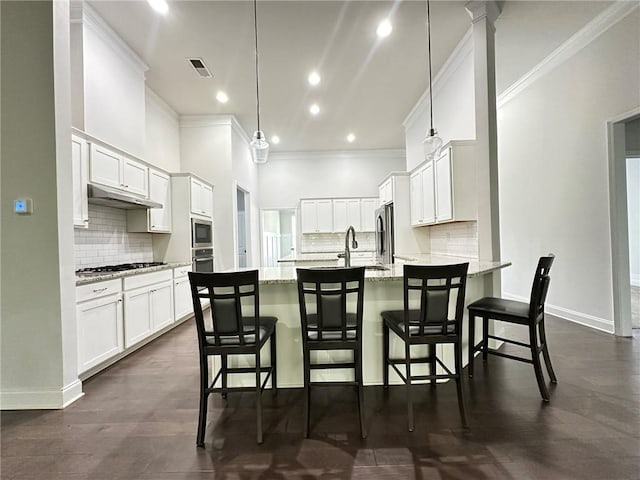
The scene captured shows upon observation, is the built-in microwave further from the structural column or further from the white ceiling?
the structural column

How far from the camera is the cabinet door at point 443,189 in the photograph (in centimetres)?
406

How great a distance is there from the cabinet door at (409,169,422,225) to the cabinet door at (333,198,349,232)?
119 inches

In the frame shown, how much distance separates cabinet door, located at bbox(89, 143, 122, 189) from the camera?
10.9 ft

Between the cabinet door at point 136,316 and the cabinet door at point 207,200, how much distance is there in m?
2.31

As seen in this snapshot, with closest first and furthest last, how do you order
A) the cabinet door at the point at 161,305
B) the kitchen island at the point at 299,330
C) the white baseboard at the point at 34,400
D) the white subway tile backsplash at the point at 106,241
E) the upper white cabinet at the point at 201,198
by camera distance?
the white baseboard at the point at 34,400 < the kitchen island at the point at 299,330 < the white subway tile backsplash at the point at 106,241 < the cabinet door at the point at 161,305 < the upper white cabinet at the point at 201,198

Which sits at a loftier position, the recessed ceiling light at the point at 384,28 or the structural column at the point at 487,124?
the recessed ceiling light at the point at 384,28

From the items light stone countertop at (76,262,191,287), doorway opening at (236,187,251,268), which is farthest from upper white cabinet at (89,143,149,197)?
doorway opening at (236,187,251,268)

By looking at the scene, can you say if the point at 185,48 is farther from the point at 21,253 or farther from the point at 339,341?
the point at 339,341

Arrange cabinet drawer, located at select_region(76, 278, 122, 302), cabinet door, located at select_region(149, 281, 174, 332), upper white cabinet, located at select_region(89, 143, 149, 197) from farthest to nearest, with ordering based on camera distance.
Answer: cabinet door, located at select_region(149, 281, 174, 332), upper white cabinet, located at select_region(89, 143, 149, 197), cabinet drawer, located at select_region(76, 278, 122, 302)

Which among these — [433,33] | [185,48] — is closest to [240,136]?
[185,48]

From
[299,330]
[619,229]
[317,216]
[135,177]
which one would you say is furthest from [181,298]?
[619,229]

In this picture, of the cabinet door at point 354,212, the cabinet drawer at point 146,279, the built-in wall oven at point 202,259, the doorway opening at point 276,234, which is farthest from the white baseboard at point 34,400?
the cabinet door at point 354,212

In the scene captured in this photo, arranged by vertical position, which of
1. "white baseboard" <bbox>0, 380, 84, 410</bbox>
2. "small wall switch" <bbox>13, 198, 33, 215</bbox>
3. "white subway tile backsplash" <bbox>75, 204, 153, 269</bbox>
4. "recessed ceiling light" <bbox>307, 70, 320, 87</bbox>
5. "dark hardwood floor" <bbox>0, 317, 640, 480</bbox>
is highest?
"recessed ceiling light" <bbox>307, 70, 320, 87</bbox>

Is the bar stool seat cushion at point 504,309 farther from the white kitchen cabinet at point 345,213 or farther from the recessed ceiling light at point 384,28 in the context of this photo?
the white kitchen cabinet at point 345,213
